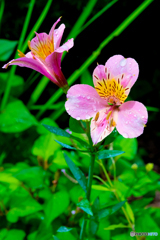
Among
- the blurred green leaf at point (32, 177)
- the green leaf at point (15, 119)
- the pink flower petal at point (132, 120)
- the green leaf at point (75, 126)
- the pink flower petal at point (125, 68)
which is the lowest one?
the blurred green leaf at point (32, 177)

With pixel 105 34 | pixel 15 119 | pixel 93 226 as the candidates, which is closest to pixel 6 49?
pixel 15 119

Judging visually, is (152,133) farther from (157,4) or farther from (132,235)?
(132,235)

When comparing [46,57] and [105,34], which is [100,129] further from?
[105,34]

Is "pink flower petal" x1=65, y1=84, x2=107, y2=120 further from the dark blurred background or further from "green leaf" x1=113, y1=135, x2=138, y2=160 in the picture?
the dark blurred background

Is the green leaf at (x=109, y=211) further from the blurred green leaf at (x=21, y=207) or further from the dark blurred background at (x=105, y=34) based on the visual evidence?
the dark blurred background at (x=105, y=34)

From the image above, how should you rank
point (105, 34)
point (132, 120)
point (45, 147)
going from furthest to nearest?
point (105, 34)
point (45, 147)
point (132, 120)

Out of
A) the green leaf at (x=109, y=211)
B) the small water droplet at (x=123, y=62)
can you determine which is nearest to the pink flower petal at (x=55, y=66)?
the small water droplet at (x=123, y=62)

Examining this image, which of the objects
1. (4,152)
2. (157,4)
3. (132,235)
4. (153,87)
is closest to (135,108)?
(132,235)

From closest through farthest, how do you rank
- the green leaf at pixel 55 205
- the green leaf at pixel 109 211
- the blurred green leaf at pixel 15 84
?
1. the green leaf at pixel 109 211
2. the green leaf at pixel 55 205
3. the blurred green leaf at pixel 15 84

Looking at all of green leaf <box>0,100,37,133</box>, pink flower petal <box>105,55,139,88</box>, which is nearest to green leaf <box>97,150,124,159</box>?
pink flower petal <box>105,55,139,88</box>
